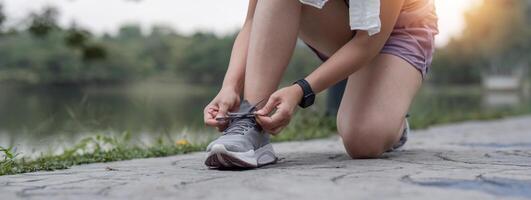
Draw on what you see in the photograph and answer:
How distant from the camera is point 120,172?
176 centimetres

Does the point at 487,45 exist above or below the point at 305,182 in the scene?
above

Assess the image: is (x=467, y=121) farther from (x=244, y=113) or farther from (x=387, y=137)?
(x=244, y=113)

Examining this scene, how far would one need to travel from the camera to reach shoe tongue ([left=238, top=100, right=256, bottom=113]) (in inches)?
71.4

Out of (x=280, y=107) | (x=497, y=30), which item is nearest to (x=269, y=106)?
(x=280, y=107)

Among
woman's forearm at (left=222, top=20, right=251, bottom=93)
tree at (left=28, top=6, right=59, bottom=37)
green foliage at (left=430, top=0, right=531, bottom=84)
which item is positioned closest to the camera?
woman's forearm at (left=222, top=20, right=251, bottom=93)

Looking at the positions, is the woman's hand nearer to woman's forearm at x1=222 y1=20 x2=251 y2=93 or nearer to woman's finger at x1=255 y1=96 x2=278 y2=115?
woman's finger at x1=255 y1=96 x2=278 y2=115

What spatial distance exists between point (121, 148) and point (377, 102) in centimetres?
124

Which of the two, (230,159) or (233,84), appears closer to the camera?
(230,159)

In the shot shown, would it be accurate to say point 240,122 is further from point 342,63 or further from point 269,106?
point 342,63

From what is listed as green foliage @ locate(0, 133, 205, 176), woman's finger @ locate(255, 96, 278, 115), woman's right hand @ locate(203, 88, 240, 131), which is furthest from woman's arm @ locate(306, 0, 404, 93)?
green foliage @ locate(0, 133, 205, 176)

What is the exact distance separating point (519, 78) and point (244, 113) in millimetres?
37144

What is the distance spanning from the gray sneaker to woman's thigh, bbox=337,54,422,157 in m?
0.29

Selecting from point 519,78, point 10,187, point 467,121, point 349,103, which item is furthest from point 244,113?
point 519,78

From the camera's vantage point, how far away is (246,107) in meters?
1.83
